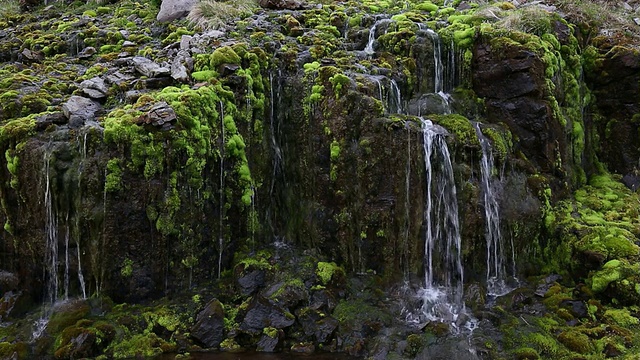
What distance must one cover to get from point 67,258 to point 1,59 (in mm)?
8769

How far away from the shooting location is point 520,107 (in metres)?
12.8

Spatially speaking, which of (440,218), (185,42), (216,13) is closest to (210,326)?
(440,218)

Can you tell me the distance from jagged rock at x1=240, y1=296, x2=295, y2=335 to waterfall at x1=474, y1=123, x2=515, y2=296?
16.3 ft

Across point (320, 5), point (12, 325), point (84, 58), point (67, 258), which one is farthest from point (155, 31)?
point (12, 325)

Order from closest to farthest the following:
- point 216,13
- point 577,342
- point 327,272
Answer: point 577,342, point 327,272, point 216,13

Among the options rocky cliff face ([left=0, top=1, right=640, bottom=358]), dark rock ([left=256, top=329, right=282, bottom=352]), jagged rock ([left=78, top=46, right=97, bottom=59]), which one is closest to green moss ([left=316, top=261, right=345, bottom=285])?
rocky cliff face ([left=0, top=1, right=640, bottom=358])

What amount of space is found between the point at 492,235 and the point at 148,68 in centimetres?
987

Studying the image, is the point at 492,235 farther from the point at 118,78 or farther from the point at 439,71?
the point at 118,78

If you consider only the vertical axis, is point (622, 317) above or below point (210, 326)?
below

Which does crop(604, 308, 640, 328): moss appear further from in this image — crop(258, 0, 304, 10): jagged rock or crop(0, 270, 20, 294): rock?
crop(258, 0, 304, 10): jagged rock

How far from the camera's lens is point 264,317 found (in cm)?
996

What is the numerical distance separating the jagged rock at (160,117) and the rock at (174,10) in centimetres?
700

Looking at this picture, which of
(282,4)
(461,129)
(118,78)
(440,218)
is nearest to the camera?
(440,218)

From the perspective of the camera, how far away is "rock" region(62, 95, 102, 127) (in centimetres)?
1071
